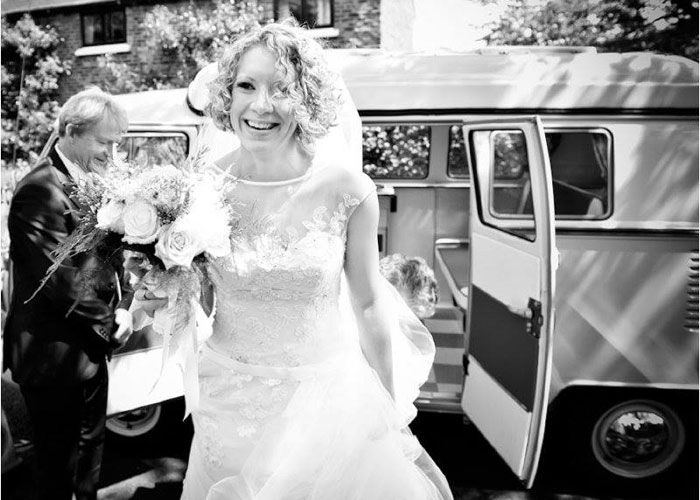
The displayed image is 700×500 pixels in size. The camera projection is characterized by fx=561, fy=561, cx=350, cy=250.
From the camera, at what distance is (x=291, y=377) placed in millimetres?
1771

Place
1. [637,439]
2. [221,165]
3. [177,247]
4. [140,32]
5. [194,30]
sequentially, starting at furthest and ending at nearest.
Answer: [140,32] → [194,30] → [637,439] → [221,165] → [177,247]

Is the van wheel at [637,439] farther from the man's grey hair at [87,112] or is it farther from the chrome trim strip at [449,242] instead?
the man's grey hair at [87,112]

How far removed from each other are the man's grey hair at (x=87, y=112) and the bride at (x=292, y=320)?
85cm

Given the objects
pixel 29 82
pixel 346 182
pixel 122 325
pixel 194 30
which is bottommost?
pixel 122 325

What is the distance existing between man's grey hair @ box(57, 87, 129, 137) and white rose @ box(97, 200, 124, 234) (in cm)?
103

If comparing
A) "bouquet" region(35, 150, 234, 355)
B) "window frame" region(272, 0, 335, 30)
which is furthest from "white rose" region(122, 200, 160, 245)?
"window frame" region(272, 0, 335, 30)

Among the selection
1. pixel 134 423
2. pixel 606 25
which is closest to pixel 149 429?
pixel 134 423

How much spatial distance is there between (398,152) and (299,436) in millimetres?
4510

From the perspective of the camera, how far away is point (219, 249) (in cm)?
158

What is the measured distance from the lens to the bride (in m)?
1.70

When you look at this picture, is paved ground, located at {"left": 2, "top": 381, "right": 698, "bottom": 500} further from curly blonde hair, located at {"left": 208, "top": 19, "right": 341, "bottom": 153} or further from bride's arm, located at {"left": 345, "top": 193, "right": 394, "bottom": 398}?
curly blonde hair, located at {"left": 208, "top": 19, "right": 341, "bottom": 153}

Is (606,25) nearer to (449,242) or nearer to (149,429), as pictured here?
(449,242)

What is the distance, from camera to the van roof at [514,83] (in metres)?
3.39

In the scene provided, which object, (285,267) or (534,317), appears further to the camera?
(534,317)
